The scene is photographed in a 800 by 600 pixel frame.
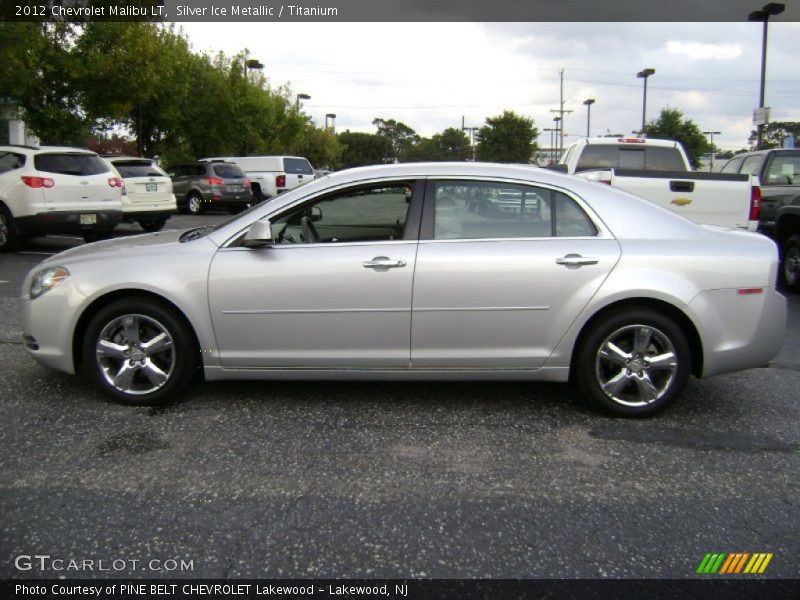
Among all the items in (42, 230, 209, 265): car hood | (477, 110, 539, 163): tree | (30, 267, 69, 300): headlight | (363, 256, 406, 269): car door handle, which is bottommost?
(30, 267, 69, 300): headlight

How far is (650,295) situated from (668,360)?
41 cm

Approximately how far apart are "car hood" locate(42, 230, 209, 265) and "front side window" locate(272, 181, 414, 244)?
30.5 inches

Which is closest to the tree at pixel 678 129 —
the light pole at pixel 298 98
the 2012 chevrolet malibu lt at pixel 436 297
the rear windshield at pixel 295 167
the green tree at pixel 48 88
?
the light pole at pixel 298 98

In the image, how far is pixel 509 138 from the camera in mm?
72062

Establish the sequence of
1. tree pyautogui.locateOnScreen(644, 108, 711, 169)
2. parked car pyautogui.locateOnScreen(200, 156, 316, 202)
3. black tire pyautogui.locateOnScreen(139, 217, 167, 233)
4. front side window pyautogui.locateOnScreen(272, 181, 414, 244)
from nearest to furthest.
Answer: front side window pyautogui.locateOnScreen(272, 181, 414, 244) < black tire pyautogui.locateOnScreen(139, 217, 167, 233) < parked car pyautogui.locateOnScreen(200, 156, 316, 202) < tree pyautogui.locateOnScreen(644, 108, 711, 169)

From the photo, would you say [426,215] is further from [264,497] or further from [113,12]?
[113,12]

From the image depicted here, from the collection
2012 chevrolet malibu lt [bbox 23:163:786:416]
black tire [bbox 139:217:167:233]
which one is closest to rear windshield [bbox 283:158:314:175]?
black tire [bbox 139:217:167:233]

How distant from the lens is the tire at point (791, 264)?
9148 mm

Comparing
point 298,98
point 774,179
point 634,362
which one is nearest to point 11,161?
point 634,362

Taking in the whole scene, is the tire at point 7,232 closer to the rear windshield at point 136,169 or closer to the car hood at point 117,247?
the rear windshield at point 136,169

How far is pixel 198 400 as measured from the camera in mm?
4664

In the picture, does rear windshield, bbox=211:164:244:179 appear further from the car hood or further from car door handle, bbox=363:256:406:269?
car door handle, bbox=363:256:406:269

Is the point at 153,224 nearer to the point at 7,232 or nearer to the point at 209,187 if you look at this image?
the point at 7,232

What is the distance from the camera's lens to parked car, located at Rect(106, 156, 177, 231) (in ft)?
48.3
